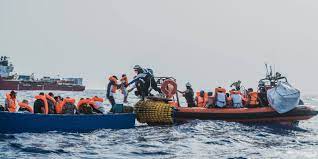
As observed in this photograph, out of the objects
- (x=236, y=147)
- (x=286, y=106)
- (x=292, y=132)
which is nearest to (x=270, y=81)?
(x=286, y=106)

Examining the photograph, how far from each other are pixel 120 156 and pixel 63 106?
18.3 ft

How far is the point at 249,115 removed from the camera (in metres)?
20.6

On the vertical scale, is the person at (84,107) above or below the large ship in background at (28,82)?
below

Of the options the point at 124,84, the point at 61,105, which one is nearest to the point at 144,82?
the point at 124,84

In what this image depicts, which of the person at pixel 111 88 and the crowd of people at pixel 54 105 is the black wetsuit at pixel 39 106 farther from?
the person at pixel 111 88

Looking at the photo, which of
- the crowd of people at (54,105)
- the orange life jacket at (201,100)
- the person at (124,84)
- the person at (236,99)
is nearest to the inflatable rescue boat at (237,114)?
the person at (236,99)

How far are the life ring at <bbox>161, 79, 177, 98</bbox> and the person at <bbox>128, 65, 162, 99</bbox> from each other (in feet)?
1.86

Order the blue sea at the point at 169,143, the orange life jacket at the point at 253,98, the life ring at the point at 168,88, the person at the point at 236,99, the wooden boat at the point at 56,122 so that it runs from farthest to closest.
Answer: the orange life jacket at the point at 253,98, the person at the point at 236,99, the life ring at the point at 168,88, the wooden boat at the point at 56,122, the blue sea at the point at 169,143

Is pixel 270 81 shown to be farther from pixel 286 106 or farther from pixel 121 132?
pixel 121 132

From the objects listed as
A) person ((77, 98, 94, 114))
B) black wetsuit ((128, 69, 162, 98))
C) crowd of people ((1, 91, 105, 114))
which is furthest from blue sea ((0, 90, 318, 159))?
black wetsuit ((128, 69, 162, 98))

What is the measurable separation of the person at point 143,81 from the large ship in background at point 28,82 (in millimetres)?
74262

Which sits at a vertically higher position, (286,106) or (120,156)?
(286,106)

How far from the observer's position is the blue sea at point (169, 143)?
12.5m

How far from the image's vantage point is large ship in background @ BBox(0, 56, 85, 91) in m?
91.4
